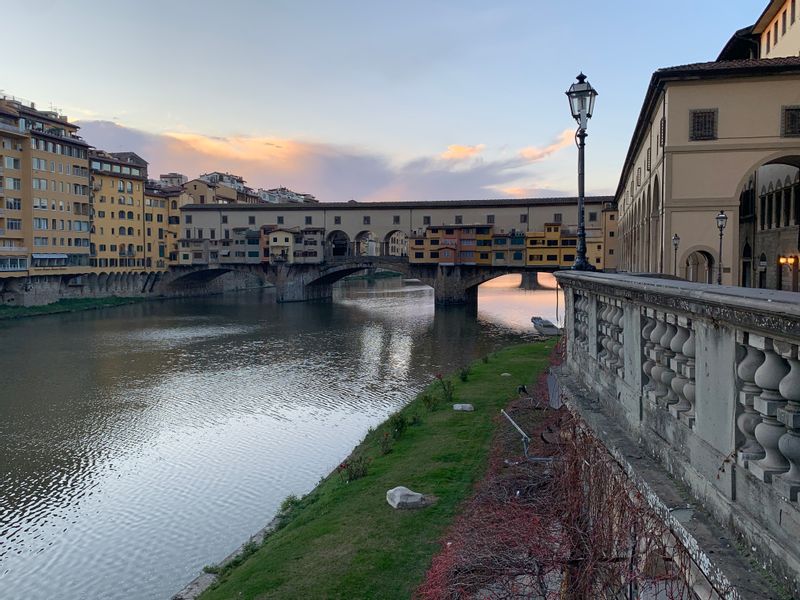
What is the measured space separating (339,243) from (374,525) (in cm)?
7853

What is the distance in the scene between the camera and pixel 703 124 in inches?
1046

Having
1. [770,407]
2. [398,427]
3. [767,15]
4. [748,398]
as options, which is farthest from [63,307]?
[770,407]

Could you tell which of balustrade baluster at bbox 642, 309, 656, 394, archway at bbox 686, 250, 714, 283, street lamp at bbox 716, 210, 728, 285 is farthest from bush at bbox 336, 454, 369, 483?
archway at bbox 686, 250, 714, 283

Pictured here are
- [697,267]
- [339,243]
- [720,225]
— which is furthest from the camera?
[339,243]

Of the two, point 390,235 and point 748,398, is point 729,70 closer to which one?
point 748,398

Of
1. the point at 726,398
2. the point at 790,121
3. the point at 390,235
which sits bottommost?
the point at 726,398

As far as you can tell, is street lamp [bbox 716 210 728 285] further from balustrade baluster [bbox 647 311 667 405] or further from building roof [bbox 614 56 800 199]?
balustrade baluster [bbox 647 311 667 405]

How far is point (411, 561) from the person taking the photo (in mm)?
11008

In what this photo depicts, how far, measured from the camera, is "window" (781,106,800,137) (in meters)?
25.9

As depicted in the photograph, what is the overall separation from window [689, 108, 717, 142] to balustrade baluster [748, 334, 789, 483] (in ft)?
84.6

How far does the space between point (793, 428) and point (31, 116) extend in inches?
3219

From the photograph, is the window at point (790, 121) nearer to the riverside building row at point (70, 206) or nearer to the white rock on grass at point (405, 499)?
the white rock on grass at point (405, 499)

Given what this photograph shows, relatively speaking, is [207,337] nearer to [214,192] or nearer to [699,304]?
[699,304]

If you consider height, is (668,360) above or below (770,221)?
below
